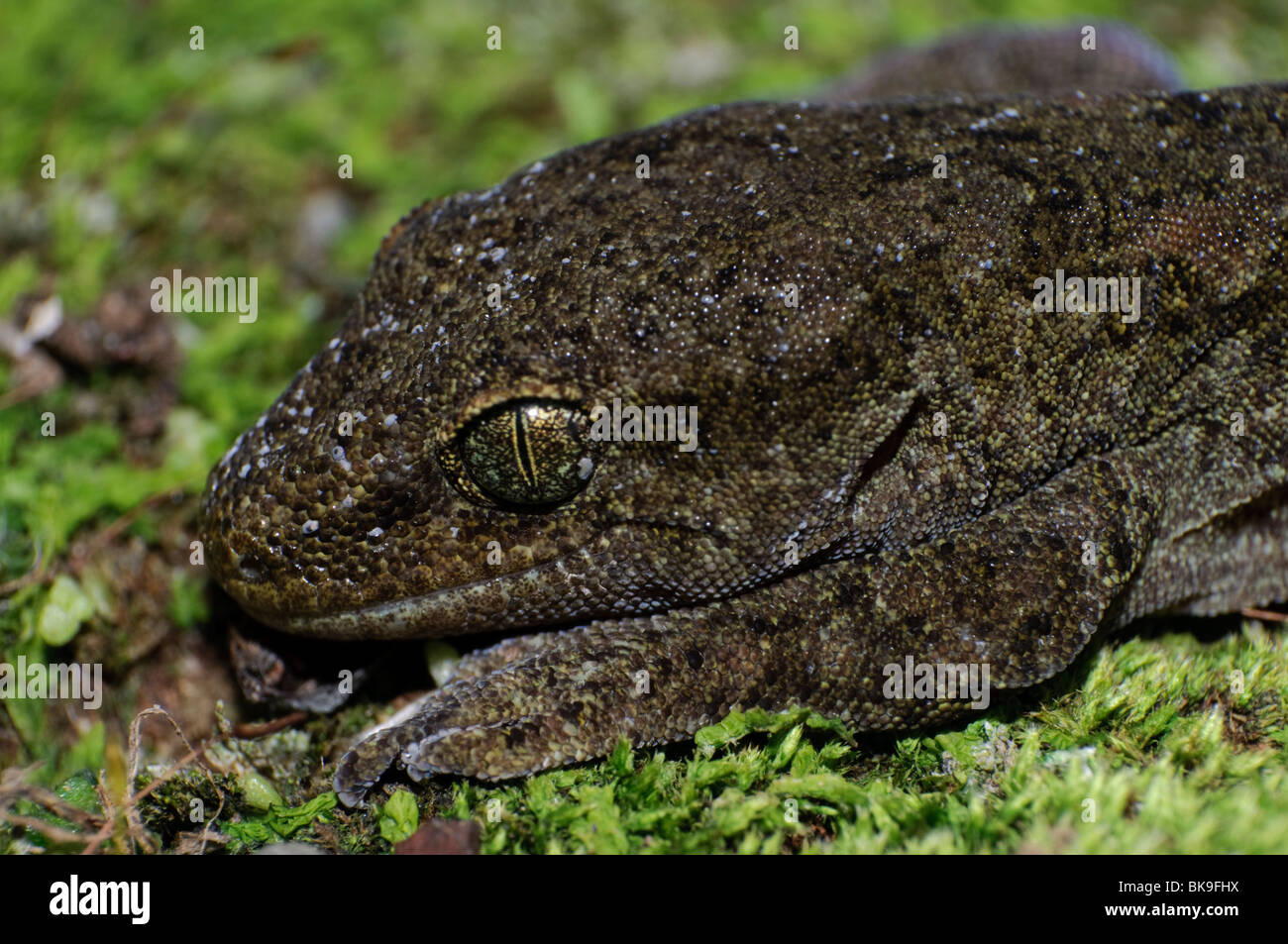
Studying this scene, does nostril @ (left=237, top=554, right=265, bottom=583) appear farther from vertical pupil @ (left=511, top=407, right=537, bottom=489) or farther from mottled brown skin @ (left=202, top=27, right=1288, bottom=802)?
vertical pupil @ (left=511, top=407, right=537, bottom=489)

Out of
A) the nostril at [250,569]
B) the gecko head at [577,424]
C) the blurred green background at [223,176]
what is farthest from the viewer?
the blurred green background at [223,176]

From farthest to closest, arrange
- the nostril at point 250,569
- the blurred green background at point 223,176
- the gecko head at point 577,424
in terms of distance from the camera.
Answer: the blurred green background at point 223,176, the nostril at point 250,569, the gecko head at point 577,424

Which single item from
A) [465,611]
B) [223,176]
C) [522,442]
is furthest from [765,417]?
[223,176]

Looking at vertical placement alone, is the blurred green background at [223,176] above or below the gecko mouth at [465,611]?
above

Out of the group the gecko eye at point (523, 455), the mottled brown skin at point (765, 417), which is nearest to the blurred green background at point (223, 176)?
the mottled brown skin at point (765, 417)

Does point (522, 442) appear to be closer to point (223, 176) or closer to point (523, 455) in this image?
point (523, 455)

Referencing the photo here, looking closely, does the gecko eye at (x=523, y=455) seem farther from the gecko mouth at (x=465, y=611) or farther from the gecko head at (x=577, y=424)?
the gecko mouth at (x=465, y=611)

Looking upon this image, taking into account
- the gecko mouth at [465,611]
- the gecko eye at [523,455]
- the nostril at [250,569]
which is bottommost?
the gecko mouth at [465,611]

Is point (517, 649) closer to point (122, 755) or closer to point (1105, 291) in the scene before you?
point (122, 755)
